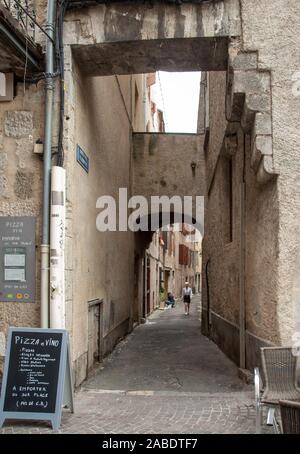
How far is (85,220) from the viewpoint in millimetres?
6895

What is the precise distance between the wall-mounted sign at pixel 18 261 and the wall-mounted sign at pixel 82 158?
1067mm

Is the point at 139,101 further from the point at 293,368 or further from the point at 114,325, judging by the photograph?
the point at 293,368

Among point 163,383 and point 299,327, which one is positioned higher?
point 299,327

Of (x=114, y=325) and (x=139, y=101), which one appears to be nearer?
(x=114, y=325)

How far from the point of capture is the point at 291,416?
2623 millimetres

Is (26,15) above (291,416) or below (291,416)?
above

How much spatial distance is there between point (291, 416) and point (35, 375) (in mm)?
2783

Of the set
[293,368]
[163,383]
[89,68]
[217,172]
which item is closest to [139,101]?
[217,172]

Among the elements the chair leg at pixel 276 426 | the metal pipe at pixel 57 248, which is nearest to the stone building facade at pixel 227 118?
the metal pipe at pixel 57 248

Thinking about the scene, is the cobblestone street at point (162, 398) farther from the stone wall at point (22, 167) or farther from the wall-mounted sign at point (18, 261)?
the wall-mounted sign at point (18, 261)

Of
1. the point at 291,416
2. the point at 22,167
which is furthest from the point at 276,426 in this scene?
the point at 22,167

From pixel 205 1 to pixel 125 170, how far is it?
6.32m

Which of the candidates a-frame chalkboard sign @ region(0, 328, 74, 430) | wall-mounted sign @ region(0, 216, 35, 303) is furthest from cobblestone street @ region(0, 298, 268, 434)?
wall-mounted sign @ region(0, 216, 35, 303)

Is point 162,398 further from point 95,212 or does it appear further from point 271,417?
point 95,212
